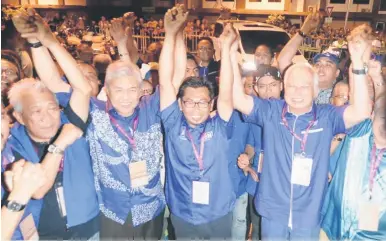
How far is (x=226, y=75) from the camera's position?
2.56m

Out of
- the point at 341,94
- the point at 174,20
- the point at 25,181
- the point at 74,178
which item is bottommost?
the point at 74,178

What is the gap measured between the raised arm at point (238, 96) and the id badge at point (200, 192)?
0.63 m

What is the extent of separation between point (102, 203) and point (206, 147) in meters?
0.89

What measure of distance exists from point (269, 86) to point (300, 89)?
0.69 m

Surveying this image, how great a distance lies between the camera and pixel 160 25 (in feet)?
50.5

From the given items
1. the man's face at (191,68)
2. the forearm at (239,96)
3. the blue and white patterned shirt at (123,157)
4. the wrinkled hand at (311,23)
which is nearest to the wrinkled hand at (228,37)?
the forearm at (239,96)

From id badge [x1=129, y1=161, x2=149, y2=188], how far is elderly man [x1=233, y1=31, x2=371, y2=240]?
846mm

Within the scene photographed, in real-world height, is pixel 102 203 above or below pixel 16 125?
below

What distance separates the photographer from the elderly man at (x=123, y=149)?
8.39 feet

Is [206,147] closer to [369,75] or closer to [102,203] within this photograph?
[102,203]

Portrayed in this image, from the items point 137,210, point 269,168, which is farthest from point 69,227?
point 269,168

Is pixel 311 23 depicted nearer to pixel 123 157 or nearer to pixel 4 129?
pixel 123 157

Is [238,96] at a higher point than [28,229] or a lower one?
higher

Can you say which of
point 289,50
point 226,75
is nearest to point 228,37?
point 226,75
